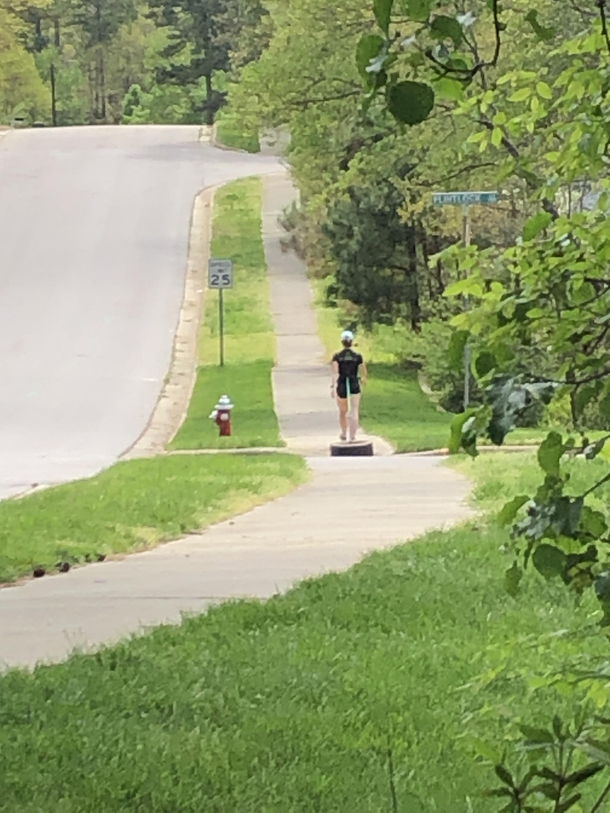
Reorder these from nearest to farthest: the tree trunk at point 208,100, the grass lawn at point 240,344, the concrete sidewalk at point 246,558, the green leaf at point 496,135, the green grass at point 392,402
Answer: the green leaf at point 496,135 → the concrete sidewalk at point 246,558 → the green grass at point 392,402 → the grass lawn at point 240,344 → the tree trunk at point 208,100

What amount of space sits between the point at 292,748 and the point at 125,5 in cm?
8359

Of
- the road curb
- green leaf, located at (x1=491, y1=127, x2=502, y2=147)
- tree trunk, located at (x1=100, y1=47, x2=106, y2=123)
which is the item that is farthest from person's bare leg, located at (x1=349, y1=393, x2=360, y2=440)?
tree trunk, located at (x1=100, y1=47, x2=106, y2=123)

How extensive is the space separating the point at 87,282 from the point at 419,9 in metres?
35.9

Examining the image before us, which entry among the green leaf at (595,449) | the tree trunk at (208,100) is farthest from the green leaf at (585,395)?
the tree trunk at (208,100)

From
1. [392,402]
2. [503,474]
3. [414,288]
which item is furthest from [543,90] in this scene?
[414,288]

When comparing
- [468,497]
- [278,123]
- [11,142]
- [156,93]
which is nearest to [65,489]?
[468,497]

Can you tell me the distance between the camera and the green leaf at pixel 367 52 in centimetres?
214

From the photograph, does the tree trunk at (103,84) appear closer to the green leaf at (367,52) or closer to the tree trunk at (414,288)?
the tree trunk at (414,288)

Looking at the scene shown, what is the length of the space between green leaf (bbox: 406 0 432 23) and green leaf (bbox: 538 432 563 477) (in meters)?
0.72

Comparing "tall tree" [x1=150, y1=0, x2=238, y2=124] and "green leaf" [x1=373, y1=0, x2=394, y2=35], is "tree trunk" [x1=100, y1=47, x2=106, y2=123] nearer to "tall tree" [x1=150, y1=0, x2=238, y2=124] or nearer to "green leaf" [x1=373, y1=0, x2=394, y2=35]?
"tall tree" [x1=150, y1=0, x2=238, y2=124]

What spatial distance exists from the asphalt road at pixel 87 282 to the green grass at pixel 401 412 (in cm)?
361

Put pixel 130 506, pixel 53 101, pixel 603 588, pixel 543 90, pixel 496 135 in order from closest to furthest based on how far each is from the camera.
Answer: pixel 603 588 → pixel 543 90 → pixel 496 135 → pixel 130 506 → pixel 53 101

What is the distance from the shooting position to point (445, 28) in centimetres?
216

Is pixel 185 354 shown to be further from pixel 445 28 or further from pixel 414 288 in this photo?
pixel 445 28
